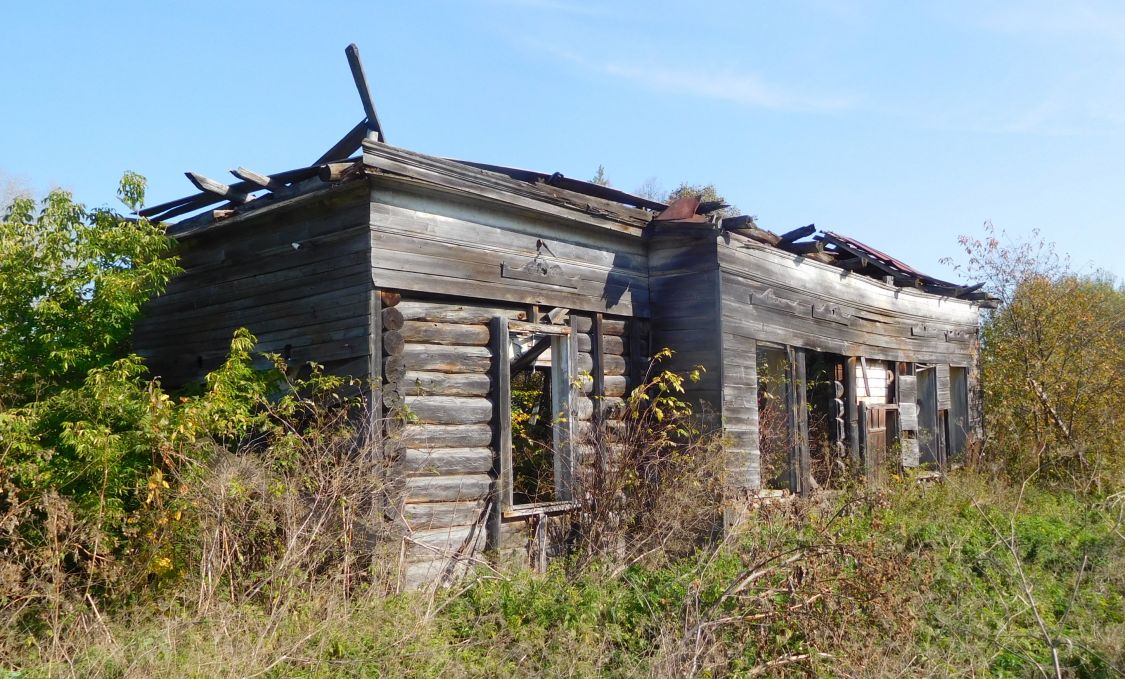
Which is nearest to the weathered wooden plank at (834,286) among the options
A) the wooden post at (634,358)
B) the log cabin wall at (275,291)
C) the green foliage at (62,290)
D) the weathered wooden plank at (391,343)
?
the wooden post at (634,358)

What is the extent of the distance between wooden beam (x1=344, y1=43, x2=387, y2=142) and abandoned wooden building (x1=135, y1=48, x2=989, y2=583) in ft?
0.11

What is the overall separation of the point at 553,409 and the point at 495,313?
1194 millimetres

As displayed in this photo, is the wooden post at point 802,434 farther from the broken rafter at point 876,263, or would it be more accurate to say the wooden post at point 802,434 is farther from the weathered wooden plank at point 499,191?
the weathered wooden plank at point 499,191

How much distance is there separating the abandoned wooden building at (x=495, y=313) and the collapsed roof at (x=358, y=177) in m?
0.03

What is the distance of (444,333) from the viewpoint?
7973mm

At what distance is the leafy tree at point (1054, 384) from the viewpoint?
14586 millimetres

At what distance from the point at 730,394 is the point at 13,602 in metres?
6.74

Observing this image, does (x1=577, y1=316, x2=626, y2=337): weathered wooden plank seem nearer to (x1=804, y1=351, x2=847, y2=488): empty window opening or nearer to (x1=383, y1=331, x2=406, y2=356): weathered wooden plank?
(x1=383, y1=331, x2=406, y2=356): weathered wooden plank

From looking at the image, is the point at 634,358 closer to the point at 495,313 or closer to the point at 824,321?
the point at 495,313

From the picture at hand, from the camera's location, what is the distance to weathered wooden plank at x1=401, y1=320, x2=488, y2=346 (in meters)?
7.76

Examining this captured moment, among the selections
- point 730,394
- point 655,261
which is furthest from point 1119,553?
point 655,261

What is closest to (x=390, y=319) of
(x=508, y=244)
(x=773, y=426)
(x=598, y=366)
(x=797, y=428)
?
(x=508, y=244)

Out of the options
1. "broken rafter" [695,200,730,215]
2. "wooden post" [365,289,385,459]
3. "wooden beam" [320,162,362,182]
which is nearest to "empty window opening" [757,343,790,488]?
"broken rafter" [695,200,730,215]

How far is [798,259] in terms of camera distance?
37.8ft
